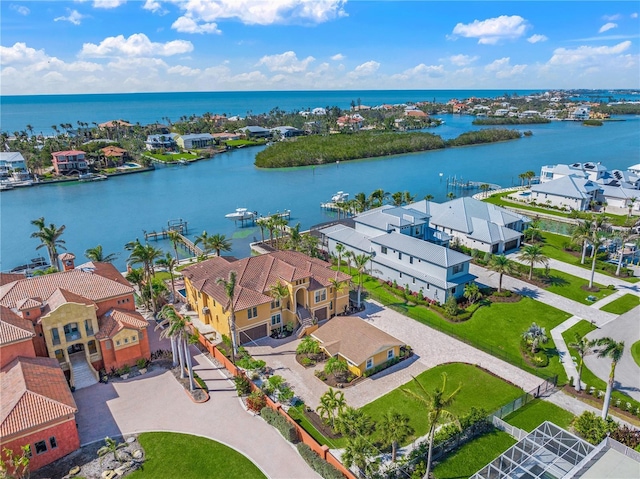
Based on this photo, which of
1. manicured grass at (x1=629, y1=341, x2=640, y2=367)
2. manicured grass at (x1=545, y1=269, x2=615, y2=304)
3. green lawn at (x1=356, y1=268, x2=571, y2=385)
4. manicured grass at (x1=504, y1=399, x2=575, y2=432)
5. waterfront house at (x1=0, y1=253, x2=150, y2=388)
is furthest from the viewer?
manicured grass at (x1=545, y1=269, x2=615, y2=304)

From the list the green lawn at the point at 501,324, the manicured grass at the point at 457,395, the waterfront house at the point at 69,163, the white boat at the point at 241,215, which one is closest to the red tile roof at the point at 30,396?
the manicured grass at the point at 457,395

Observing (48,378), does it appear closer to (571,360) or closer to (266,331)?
(266,331)

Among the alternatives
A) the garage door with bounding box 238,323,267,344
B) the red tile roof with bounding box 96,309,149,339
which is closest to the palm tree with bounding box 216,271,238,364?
the garage door with bounding box 238,323,267,344

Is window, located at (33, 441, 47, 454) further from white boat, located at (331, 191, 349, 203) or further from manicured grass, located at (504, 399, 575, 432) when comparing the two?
white boat, located at (331, 191, 349, 203)

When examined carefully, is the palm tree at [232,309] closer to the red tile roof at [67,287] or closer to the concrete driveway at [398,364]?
the concrete driveway at [398,364]

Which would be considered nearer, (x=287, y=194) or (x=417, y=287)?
(x=417, y=287)

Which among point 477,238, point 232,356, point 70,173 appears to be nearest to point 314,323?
point 232,356
